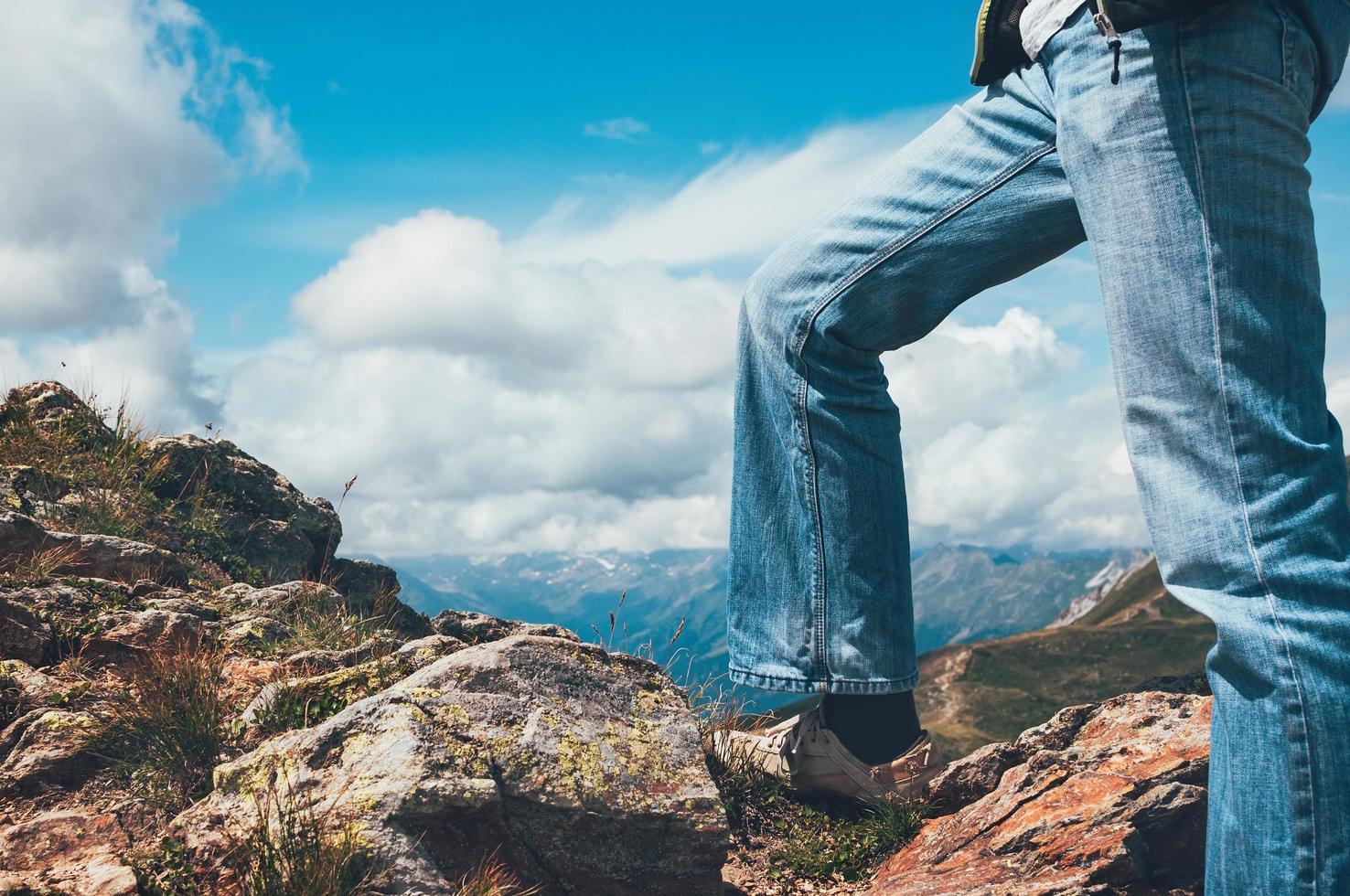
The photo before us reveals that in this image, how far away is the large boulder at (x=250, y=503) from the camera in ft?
26.0

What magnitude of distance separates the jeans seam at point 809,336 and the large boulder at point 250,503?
208 inches

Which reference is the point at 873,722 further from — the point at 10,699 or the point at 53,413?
the point at 53,413

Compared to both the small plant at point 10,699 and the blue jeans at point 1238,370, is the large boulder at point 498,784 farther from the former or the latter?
the blue jeans at point 1238,370

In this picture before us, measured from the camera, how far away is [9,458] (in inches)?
288

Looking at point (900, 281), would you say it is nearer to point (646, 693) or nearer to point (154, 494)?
point (646, 693)

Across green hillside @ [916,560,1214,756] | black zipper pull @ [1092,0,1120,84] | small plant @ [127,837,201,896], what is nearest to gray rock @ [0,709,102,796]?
small plant @ [127,837,201,896]

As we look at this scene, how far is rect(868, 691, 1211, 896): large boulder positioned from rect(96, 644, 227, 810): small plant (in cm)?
271

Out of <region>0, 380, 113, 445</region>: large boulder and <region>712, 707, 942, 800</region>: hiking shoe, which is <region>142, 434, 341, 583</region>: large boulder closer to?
<region>0, 380, 113, 445</region>: large boulder

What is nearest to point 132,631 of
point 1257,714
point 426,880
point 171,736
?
point 171,736

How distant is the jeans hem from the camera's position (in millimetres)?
3598

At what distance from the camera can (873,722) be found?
3.98 meters

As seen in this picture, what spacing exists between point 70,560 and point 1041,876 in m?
5.48

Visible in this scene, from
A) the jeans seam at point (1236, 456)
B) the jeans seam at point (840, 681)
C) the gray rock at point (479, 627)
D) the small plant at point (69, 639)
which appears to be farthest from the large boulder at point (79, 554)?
the jeans seam at point (1236, 456)

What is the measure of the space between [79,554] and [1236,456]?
609cm
